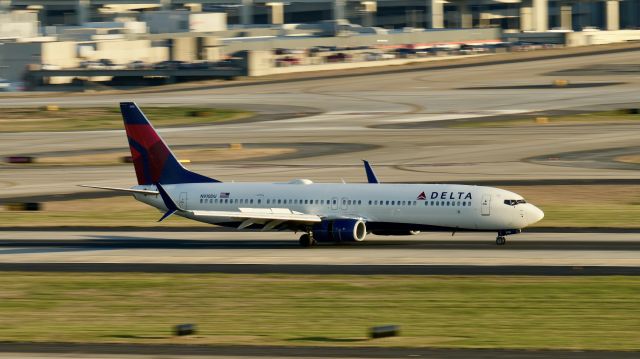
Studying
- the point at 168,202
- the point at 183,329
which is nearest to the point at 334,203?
the point at 168,202

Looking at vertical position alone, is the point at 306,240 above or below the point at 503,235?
below

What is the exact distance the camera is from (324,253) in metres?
55.5

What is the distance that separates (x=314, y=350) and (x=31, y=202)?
51533 mm

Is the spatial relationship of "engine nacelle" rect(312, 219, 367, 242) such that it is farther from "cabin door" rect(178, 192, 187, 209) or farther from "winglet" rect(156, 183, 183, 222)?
"cabin door" rect(178, 192, 187, 209)

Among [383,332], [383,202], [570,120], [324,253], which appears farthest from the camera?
[570,120]

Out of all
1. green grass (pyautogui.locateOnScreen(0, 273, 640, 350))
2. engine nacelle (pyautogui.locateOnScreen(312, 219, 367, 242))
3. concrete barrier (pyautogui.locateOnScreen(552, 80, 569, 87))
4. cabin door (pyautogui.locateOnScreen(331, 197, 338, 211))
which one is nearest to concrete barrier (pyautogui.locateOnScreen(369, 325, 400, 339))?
green grass (pyautogui.locateOnScreen(0, 273, 640, 350))

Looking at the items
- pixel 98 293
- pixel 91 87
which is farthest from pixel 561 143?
pixel 91 87

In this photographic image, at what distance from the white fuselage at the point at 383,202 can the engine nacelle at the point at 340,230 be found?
75 centimetres

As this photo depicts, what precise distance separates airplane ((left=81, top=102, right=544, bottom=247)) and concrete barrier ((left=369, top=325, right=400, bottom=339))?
2162 centimetres

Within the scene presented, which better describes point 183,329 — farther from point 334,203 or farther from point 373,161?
point 373,161

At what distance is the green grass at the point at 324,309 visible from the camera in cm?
3531

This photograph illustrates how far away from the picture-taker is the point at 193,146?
11712cm

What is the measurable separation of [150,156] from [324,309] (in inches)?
1011

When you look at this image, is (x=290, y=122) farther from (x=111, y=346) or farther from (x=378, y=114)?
(x=111, y=346)
